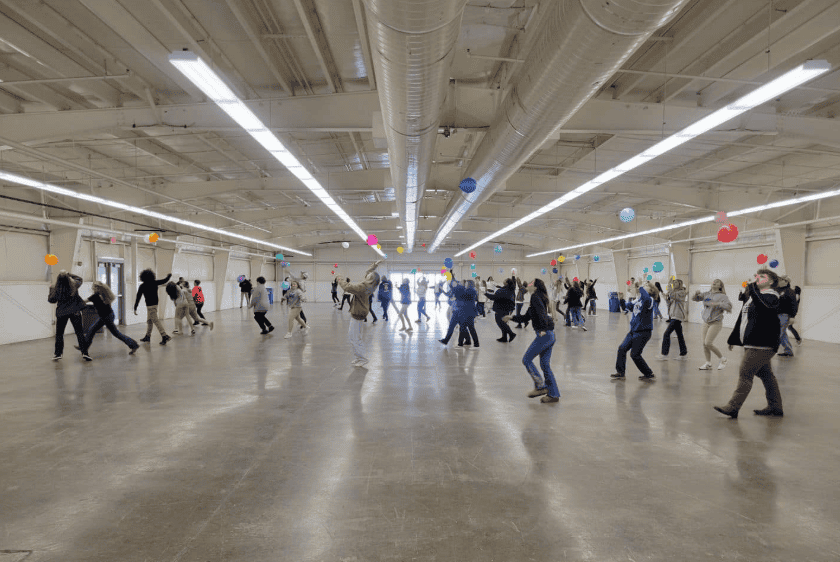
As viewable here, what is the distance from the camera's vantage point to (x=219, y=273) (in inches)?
912

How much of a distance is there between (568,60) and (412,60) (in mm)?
1287

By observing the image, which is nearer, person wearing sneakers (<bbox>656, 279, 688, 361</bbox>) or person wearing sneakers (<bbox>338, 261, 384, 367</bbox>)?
person wearing sneakers (<bbox>338, 261, 384, 367</bbox>)

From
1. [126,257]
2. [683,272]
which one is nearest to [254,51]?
[126,257]

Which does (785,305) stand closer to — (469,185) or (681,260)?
(469,185)

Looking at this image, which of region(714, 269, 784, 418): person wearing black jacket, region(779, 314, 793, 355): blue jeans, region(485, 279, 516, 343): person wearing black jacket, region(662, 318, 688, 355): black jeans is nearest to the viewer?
region(714, 269, 784, 418): person wearing black jacket

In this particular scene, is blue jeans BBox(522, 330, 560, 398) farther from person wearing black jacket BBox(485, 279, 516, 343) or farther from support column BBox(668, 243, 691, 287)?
support column BBox(668, 243, 691, 287)

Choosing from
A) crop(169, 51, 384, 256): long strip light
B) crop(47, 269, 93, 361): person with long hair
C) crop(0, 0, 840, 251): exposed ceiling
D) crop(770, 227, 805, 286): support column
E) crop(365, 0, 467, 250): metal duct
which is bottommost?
crop(47, 269, 93, 361): person with long hair

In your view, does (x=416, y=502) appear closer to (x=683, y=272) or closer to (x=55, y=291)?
(x=55, y=291)

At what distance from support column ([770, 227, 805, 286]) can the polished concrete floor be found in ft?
30.7

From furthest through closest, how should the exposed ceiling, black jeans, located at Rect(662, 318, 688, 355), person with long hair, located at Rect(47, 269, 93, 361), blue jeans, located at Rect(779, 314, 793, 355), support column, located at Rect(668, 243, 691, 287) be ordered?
1. support column, located at Rect(668, 243, 691, 287)
2. blue jeans, located at Rect(779, 314, 793, 355)
3. black jeans, located at Rect(662, 318, 688, 355)
4. person with long hair, located at Rect(47, 269, 93, 361)
5. the exposed ceiling

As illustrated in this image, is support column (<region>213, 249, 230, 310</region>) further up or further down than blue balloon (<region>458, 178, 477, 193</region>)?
further down

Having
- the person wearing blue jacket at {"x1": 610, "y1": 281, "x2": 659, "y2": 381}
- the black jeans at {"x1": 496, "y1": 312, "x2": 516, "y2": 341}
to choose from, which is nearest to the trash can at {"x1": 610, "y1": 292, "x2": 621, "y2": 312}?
the black jeans at {"x1": 496, "y1": 312, "x2": 516, "y2": 341}

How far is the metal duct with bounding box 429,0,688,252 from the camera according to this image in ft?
9.52

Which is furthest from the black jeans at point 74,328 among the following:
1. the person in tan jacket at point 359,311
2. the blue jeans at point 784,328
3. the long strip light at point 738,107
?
the blue jeans at point 784,328
